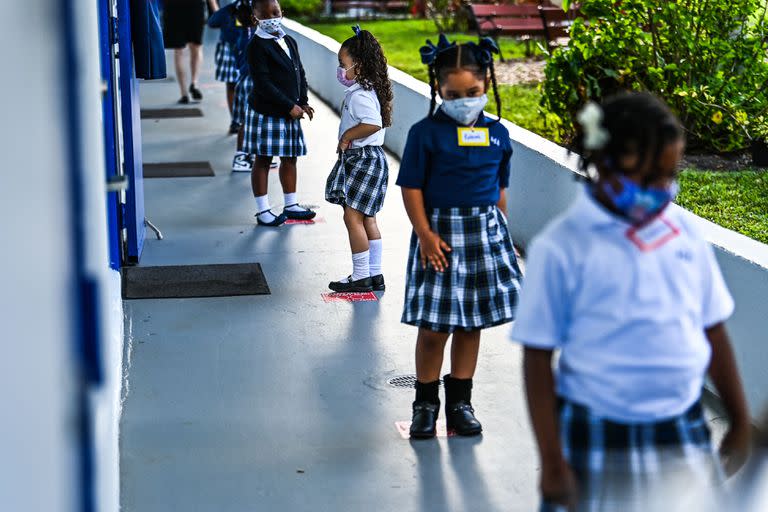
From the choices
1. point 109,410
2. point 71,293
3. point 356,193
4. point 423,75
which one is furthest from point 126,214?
point 423,75

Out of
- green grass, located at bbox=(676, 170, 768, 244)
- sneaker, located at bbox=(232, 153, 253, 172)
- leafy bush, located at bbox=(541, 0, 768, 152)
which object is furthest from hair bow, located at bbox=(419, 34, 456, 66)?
sneaker, located at bbox=(232, 153, 253, 172)

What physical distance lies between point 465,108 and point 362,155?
2313 millimetres

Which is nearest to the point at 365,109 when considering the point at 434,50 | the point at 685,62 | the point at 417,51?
the point at 434,50

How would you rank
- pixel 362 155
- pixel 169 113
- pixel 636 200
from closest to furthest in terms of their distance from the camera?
pixel 636 200 → pixel 362 155 → pixel 169 113

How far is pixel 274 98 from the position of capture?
777 cm

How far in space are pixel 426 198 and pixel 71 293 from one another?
2.26 meters

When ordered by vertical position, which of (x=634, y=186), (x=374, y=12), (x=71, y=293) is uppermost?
(x=634, y=186)

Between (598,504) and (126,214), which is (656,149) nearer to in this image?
(598,504)

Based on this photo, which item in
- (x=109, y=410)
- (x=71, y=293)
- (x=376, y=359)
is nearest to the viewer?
(x=71, y=293)

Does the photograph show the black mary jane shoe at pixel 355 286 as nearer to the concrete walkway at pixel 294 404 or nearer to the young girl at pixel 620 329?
the concrete walkway at pixel 294 404

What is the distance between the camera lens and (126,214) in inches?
289

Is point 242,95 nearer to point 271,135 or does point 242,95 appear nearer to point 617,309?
point 271,135

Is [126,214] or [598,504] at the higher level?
[598,504]

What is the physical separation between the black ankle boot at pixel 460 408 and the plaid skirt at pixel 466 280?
0.35 metres
